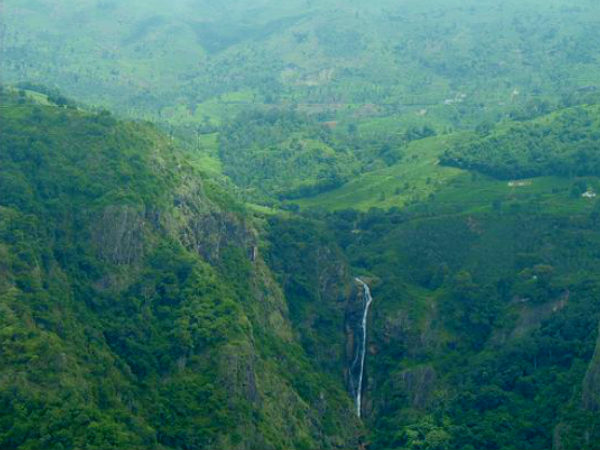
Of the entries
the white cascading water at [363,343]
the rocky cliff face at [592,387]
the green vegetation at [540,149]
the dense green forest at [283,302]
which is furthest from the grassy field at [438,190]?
the rocky cliff face at [592,387]

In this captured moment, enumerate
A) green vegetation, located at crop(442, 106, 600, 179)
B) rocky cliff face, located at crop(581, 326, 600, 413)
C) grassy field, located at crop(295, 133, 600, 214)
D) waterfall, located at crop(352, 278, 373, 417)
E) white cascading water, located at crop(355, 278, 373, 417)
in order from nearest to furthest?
rocky cliff face, located at crop(581, 326, 600, 413)
white cascading water, located at crop(355, 278, 373, 417)
waterfall, located at crop(352, 278, 373, 417)
grassy field, located at crop(295, 133, 600, 214)
green vegetation, located at crop(442, 106, 600, 179)

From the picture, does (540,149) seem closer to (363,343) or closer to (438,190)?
(438,190)


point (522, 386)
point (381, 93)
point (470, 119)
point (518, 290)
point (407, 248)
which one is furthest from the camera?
point (381, 93)

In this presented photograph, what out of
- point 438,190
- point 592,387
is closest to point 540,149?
point 438,190

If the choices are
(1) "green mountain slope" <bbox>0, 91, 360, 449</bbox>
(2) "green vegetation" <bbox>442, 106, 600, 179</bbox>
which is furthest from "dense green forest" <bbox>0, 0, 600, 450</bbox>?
(2) "green vegetation" <bbox>442, 106, 600, 179</bbox>

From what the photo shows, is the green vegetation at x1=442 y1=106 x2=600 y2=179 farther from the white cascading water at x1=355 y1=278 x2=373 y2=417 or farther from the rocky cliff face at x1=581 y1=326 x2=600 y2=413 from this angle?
the rocky cliff face at x1=581 y1=326 x2=600 y2=413

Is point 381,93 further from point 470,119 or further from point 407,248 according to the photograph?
point 407,248

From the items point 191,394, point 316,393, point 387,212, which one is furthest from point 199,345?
point 387,212

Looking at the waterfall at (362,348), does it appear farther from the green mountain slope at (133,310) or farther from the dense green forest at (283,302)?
the green mountain slope at (133,310)
